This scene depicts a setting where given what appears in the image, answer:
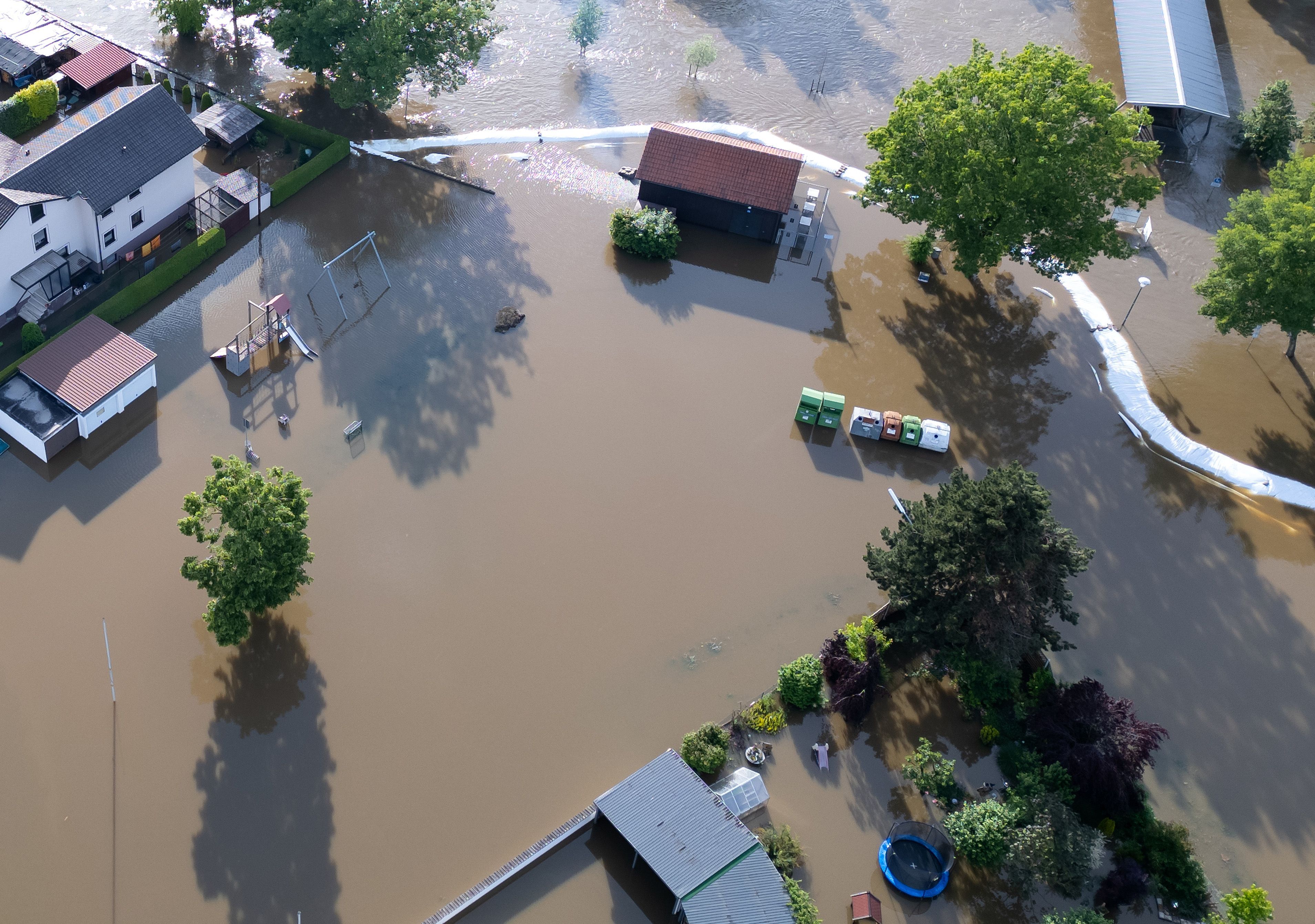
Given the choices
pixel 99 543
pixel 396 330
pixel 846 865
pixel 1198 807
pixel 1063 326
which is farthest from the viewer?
pixel 1063 326

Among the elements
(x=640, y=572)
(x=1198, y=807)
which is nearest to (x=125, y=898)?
(x=640, y=572)

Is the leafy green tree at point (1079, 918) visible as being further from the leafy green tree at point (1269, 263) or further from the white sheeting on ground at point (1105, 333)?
the leafy green tree at point (1269, 263)

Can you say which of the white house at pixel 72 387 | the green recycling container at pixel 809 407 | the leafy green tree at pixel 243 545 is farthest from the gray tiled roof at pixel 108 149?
the green recycling container at pixel 809 407

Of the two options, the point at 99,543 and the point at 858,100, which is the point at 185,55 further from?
the point at 858,100

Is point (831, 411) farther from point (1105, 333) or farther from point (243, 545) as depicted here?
point (243, 545)

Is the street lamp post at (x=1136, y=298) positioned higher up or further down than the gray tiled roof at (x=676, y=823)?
higher up

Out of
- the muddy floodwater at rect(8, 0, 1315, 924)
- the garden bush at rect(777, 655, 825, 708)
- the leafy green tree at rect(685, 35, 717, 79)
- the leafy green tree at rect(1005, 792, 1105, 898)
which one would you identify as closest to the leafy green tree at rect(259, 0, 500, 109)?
the muddy floodwater at rect(8, 0, 1315, 924)
